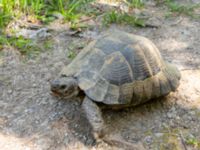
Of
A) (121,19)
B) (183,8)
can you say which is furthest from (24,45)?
(183,8)

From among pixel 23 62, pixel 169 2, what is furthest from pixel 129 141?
pixel 169 2

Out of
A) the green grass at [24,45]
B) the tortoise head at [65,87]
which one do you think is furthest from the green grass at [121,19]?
the tortoise head at [65,87]

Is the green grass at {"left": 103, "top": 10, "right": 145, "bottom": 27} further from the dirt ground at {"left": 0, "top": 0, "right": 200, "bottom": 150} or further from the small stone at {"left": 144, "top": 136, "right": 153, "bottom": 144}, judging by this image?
the small stone at {"left": 144, "top": 136, "right": 153, "bottom": 144}

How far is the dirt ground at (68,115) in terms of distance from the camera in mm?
2873

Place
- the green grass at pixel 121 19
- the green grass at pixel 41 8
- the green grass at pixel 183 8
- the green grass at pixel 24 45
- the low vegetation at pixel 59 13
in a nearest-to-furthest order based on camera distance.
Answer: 1. the green grass at pixel 24 45
2. the low vegetation at pixel 59 13
3. the green grass at pixel 41 8
4. the green grass at pixel 121 19
5. the green grass at pixel 183 8

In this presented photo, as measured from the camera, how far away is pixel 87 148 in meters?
2.81

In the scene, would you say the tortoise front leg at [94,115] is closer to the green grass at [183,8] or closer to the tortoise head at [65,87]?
the tortoise head at [65,87]

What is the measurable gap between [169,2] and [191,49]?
4.11 ft

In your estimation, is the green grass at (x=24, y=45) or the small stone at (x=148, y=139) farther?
the green grass at (x=24, y=45)

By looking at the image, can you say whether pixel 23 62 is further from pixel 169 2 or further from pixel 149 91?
pixel 169 2

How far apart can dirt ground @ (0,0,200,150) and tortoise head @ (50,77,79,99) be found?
0.70ft

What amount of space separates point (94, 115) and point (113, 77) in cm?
35

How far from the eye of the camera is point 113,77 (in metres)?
2.95

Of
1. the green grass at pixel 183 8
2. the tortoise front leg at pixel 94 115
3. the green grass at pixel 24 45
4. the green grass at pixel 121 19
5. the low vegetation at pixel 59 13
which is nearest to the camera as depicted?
the tortoise front leg at pixel 94 115
